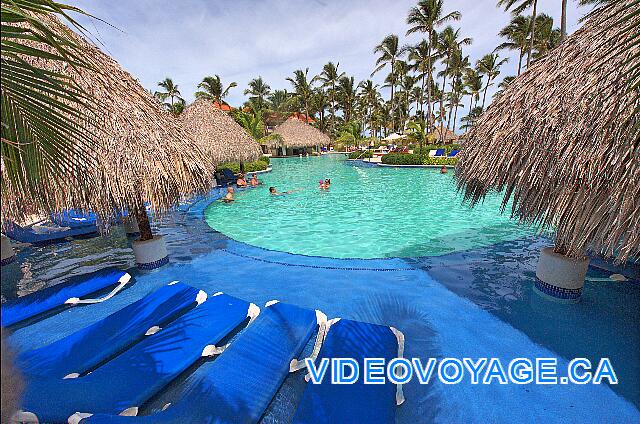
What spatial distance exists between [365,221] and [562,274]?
18.9 feet

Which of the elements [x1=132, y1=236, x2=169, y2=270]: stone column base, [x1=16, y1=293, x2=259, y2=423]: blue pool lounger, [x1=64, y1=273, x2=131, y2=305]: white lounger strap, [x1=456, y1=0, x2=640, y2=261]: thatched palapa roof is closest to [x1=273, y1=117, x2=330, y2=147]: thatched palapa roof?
[x1=132, y1=236, x2=169, y2=270]: stone column base

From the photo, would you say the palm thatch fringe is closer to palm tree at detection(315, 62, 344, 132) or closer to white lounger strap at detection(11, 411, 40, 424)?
white lounger strap at detection(11, 411, 40, 424)

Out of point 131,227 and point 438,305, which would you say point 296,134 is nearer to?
point 131,227

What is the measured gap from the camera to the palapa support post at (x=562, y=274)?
4027 mm

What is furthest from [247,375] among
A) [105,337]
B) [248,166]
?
[248,166]

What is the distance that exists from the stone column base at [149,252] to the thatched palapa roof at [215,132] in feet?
39.1

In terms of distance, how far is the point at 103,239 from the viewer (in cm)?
767

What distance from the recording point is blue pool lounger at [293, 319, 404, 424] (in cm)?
227

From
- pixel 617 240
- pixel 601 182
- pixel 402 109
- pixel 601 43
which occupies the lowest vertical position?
pixel 617 240

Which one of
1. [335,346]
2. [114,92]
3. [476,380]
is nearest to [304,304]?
[335,346]

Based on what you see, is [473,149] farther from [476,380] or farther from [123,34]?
[123,34]

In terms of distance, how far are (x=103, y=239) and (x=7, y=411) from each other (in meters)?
8.31

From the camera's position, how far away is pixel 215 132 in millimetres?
17312

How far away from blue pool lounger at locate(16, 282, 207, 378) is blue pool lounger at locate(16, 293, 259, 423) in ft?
0.75
